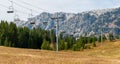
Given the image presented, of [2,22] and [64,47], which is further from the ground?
[2,22]

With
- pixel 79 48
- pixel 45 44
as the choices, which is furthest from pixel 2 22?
pixel 79 48

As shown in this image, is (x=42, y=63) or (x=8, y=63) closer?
(x=8, y=63)

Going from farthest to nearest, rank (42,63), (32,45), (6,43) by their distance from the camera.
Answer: (32,45) → (6,43) → (42,63)

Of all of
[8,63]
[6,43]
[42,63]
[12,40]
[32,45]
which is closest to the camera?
[8,63]

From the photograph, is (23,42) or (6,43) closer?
(6,43)

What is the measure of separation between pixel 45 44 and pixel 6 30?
79.0 feet

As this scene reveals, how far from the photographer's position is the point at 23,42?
604 feet

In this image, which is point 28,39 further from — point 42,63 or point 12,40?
point 42,63

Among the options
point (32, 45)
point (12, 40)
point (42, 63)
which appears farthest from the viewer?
point (32, 45)

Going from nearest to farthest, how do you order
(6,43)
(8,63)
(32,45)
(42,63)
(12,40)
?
(8,63)
(42,63)
(6,43)
(12,40)
(32,45)

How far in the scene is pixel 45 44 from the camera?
179m

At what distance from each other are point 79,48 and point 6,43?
43.7m

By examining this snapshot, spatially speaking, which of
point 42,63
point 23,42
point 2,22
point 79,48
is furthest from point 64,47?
point 42,63

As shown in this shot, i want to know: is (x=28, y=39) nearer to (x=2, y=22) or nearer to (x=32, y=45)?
(x=32, y=45)
